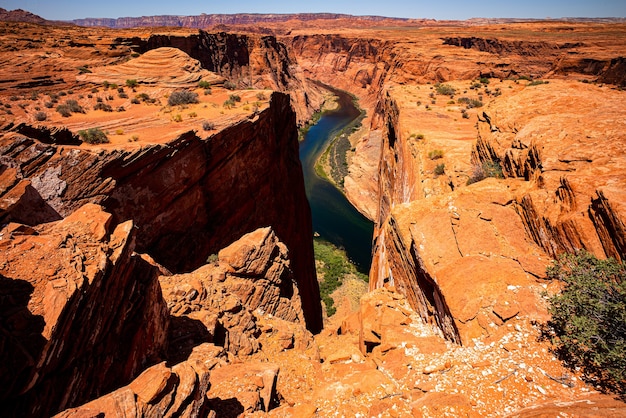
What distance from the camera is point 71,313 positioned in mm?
4902

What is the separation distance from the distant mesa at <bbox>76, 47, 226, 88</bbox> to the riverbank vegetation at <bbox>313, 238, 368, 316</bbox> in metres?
18.7

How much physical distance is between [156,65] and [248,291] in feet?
72.8

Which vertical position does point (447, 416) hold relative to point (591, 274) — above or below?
below

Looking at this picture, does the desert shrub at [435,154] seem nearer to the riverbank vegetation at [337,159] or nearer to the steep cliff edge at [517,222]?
the steep cliff edge at [517,222]

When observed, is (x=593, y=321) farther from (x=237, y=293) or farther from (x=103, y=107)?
(x=103, y=107)

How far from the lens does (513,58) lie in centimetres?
6788

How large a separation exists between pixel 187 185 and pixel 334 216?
30.0 metres

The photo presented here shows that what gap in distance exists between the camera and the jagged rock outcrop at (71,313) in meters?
4.26

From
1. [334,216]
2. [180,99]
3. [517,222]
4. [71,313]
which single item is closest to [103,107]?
[180,99]

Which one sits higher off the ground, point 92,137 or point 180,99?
point 180,99

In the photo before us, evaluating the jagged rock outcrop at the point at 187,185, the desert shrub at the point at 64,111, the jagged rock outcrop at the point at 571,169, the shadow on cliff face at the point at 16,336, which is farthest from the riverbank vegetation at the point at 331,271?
the shadow on cliff face at the point at 16,336

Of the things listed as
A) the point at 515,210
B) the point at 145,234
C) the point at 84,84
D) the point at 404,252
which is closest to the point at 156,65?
the point at 84,84

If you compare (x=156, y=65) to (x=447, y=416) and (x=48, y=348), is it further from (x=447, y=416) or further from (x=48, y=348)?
(x=447, y=416)

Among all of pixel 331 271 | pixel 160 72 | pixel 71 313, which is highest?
pixel 160 72
